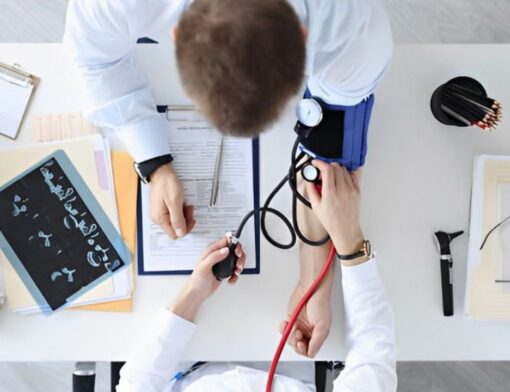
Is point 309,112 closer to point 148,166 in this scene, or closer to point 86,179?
point 148,166

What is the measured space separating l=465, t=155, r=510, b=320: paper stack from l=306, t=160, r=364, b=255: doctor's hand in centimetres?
21

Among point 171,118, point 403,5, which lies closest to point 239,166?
point 171,118

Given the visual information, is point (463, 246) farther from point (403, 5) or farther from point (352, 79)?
point (403, 5)

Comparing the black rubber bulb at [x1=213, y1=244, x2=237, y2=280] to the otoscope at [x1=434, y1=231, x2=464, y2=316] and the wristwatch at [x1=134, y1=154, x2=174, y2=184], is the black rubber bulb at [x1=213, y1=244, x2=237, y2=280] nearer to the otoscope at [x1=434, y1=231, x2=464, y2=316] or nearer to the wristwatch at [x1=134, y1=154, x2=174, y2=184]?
the wristwatch at [x1=134, y1=154, x2=174, y2=184]

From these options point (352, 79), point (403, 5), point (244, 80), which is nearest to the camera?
point (244, 80)

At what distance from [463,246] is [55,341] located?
2.36 ft

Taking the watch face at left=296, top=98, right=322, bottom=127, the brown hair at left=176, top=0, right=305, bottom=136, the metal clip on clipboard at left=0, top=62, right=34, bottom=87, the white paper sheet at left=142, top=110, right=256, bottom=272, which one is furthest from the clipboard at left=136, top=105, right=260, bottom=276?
the brown hair at left=176, top=0, right=305, bottom=136

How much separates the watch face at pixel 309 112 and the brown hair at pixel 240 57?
8.9 inches

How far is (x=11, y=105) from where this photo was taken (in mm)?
967

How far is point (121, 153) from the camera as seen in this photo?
38.1 inches

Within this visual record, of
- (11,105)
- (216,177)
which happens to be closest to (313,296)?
(216,177)

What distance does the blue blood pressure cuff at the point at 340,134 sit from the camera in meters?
0.88

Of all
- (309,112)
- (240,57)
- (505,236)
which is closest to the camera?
(240,57)

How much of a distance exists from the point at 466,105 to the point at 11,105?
77 centimetres
